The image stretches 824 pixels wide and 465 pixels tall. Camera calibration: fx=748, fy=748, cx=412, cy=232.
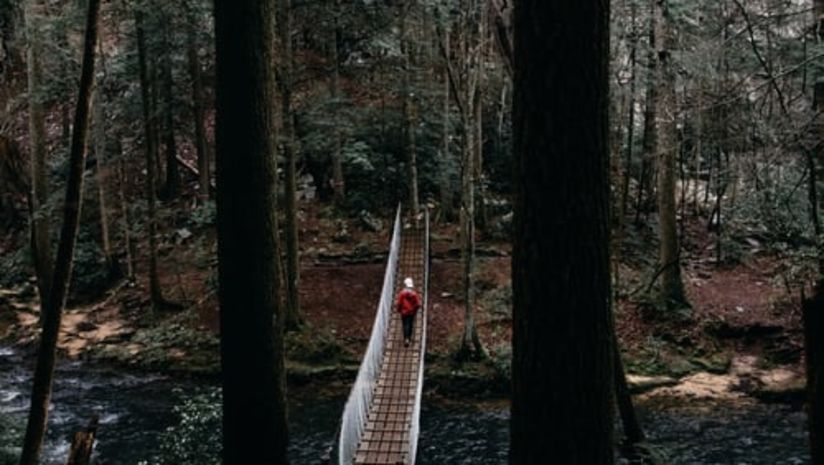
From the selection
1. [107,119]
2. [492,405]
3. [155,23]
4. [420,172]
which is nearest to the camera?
[492,405]

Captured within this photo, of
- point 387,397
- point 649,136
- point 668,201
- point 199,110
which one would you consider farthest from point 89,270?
point 649,136

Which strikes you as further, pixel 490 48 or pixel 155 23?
pixel 490 48

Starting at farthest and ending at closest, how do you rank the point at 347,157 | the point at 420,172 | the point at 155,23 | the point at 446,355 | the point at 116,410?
the point at 420,172 < the point at 347,157 < the point at 155,23 < the point at 446,355 < the point at 116,410

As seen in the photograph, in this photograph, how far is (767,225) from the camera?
46.6 ft

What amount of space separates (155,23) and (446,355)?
8.59m

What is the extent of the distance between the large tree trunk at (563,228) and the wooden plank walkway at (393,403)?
512cm

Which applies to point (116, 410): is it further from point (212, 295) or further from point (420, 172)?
point (420, 172)

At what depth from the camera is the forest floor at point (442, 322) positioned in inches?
495

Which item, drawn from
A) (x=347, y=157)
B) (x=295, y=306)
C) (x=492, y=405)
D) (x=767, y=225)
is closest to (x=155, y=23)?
(x=347, y=157)

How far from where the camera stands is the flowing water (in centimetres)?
955

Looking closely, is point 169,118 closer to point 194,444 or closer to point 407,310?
point 407,310

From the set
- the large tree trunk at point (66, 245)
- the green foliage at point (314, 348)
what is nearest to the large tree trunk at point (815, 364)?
the large tree trunk at point (66, 245)

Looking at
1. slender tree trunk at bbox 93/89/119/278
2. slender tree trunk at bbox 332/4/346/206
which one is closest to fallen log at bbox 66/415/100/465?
slender tree trunk at bbox 332/4/346/206

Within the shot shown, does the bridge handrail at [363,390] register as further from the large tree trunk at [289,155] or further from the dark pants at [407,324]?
the large tree trunk at [289,155]
